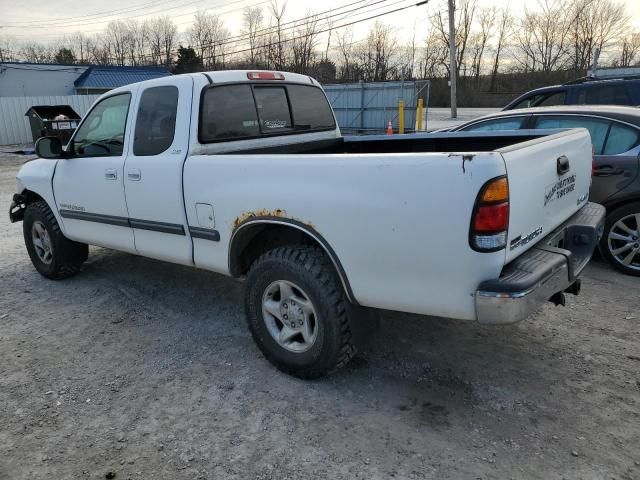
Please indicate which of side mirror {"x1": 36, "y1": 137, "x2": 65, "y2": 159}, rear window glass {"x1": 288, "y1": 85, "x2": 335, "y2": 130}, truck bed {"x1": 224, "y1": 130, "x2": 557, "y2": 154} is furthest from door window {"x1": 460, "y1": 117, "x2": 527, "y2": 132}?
side mirror {"x1": 36, "y1": 137, "x2": 65, "y2": 159}

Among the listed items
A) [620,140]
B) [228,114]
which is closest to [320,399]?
[228,114]

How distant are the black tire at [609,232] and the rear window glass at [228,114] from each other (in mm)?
3622

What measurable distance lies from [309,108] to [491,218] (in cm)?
275

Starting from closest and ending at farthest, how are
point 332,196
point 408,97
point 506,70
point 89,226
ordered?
point 332,196, point 89,226, point 408,97, point 506,70

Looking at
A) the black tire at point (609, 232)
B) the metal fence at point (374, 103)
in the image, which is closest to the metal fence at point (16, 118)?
the metal fence at point (374, 103)

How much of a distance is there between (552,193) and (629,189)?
8.54 feet

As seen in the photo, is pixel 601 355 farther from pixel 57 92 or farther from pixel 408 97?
pixel 57 92

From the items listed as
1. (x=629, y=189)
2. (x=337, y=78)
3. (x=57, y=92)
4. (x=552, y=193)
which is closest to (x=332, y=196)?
(x=552, y=193)

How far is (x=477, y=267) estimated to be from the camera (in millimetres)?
2469

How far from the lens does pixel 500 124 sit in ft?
20.5

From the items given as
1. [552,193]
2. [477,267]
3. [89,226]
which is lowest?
[89,226]

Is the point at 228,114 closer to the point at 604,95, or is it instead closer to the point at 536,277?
the point at 536,277

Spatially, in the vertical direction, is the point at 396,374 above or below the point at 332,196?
below

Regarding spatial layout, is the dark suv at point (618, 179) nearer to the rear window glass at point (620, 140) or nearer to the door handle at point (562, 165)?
the rear window glass at point (620, 140)
